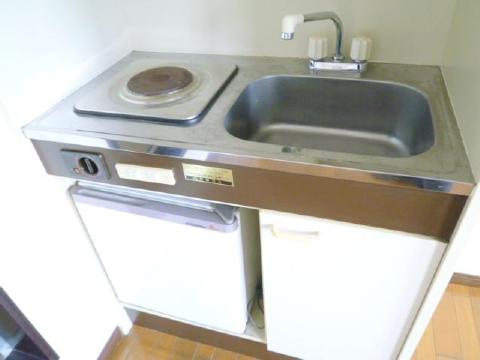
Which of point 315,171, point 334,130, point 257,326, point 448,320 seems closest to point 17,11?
point 315,171

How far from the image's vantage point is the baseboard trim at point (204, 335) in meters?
1.36

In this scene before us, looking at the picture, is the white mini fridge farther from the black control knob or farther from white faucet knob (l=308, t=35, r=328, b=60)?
white faucet knob (l=308, t=35, r=328, b=60)

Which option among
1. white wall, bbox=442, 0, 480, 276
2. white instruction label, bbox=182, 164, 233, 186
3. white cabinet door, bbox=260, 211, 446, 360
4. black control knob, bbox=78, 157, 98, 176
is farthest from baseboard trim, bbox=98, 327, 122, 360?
white wall, bbox=442, 0, 480, 276

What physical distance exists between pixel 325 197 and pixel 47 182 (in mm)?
772

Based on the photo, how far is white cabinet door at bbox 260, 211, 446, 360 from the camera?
2.73 feet

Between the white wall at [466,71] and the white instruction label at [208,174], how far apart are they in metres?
0.50

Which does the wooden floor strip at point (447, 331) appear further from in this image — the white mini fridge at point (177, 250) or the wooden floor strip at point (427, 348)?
the white mini fridge at point (177, 250)

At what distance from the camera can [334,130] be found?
1.17 meters

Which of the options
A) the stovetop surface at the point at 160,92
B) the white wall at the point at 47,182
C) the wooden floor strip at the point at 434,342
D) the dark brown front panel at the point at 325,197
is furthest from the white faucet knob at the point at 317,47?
the wooden floor strip at the point at 434,342

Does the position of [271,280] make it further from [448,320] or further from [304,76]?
[448,320]

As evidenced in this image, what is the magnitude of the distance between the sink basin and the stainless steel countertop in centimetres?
3

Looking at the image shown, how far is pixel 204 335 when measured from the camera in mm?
1433

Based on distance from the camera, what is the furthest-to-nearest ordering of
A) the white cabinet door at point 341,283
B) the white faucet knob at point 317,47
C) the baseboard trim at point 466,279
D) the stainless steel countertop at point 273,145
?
the baseboard trim at point 466,279 → the white faucet knob at point 317,47 → the white cabinet door at point 341,283 → the stainless steel countertop at point 273,145

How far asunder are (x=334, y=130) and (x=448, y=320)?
96 cm
